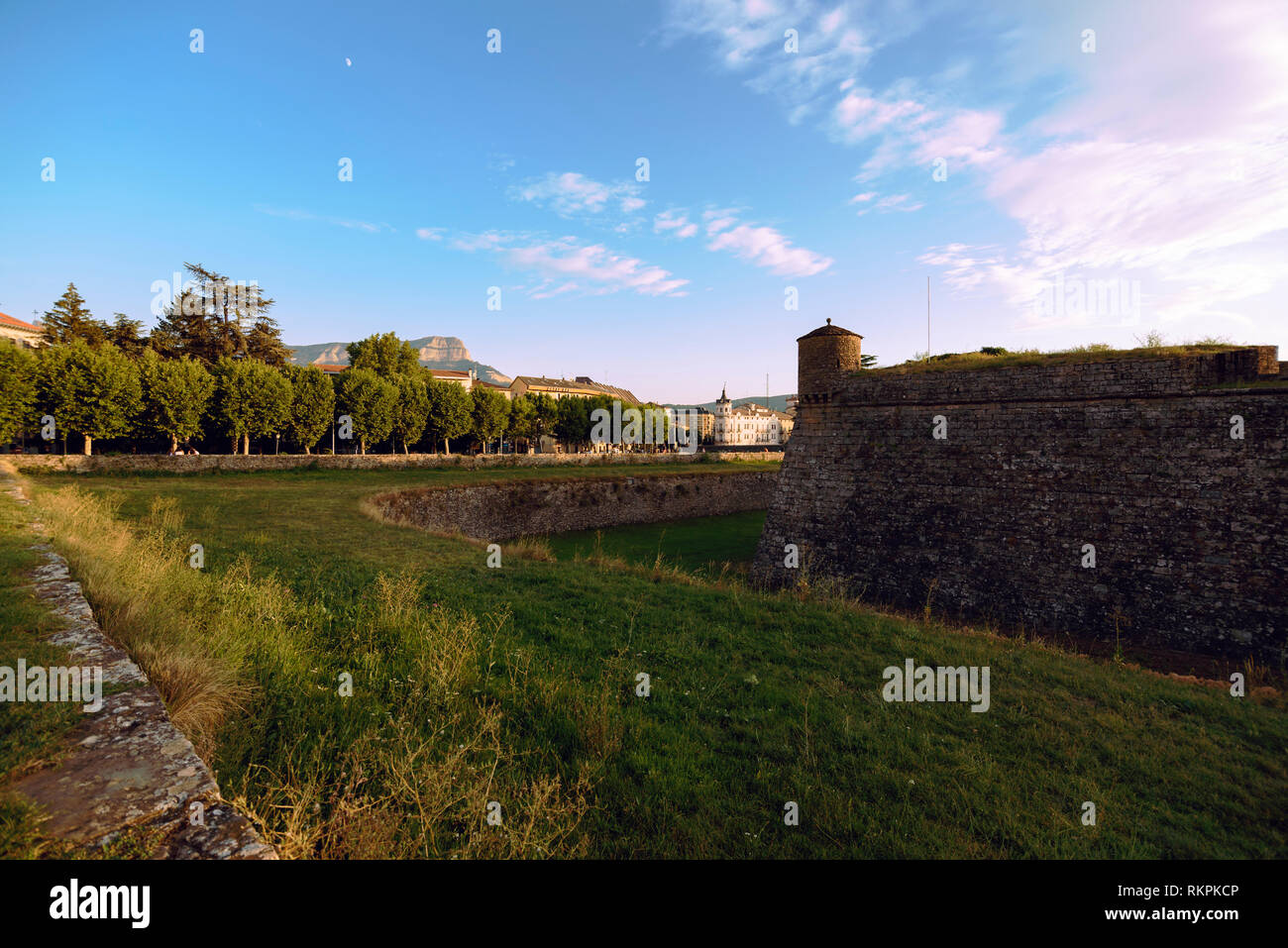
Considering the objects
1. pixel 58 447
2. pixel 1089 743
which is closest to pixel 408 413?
pixel 58 447

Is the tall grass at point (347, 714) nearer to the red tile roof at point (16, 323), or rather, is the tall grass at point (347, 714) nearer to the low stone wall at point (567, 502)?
the low stone wall at point (567, 502)

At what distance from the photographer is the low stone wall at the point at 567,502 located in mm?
27094

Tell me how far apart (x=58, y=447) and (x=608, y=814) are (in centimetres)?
5311

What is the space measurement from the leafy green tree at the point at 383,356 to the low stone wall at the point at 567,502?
3041 centimetres

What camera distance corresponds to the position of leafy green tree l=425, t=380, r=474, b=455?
162 feet

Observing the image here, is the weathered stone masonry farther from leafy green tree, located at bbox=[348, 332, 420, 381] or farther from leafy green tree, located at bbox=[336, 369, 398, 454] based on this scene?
leafy green tree, located at bbox=[348, 332, 420, 381]

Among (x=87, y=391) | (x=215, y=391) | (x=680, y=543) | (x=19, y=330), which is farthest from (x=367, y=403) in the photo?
(x=19, y=330)

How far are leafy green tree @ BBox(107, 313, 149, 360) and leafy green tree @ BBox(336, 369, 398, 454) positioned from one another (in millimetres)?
19270

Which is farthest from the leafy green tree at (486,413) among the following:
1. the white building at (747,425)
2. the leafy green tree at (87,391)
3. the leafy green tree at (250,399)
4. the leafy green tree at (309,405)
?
the white building at (747,425)

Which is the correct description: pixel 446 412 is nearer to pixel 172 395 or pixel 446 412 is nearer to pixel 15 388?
pixel 172 395

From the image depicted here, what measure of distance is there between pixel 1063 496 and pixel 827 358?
8504 millimetres

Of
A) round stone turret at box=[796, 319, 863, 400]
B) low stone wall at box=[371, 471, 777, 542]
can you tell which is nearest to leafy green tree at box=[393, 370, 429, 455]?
low stone wall at box=[371, 471, 777, 542]
